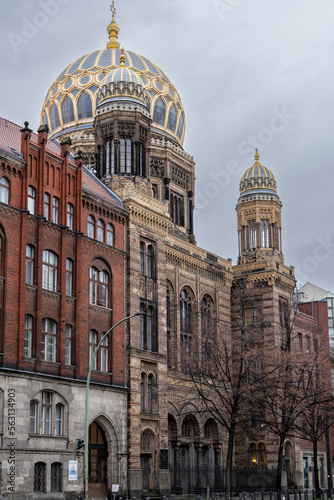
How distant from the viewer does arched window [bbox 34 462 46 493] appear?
38906mm

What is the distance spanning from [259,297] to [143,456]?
77.8ft

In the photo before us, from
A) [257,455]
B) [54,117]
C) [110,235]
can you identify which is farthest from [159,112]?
[257,455]

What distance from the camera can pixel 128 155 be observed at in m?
56.9

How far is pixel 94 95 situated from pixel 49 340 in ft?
114

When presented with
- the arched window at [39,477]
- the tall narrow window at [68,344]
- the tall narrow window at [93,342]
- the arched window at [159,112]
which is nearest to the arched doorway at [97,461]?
the tall narrow window at [93,342]

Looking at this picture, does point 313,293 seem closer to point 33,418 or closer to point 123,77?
point 123,77

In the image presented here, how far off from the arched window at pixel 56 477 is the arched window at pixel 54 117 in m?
39.5

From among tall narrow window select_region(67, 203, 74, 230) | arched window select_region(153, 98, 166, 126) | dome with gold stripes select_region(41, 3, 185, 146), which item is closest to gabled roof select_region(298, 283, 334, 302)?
dome with gold stripes select_region(41, 3, 185, 146)

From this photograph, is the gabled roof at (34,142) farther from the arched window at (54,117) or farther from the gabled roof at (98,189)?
the arched window at (54,117)

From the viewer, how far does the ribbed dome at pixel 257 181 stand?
7519 cm

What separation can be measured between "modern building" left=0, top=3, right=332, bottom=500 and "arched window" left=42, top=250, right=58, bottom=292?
0.08m

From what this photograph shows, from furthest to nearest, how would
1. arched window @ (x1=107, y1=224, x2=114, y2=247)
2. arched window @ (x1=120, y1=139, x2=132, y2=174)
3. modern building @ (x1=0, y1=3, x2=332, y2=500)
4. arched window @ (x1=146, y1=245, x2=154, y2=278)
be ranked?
arched window @ (x1=120, y1=139, x2=132, y2=174)
arched window @ (x1=146, y1=245, x2=154, y2=278)
arched window @ (x1=107, y1=224, x2=114, y2=247)
modern building @ (x1=0, y1=3, x2=332, y2=500)

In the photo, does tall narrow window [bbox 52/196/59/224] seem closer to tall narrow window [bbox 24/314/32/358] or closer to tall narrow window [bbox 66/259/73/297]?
tall narrow window [bbox 66/259/73/297]

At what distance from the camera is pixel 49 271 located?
43.1m
